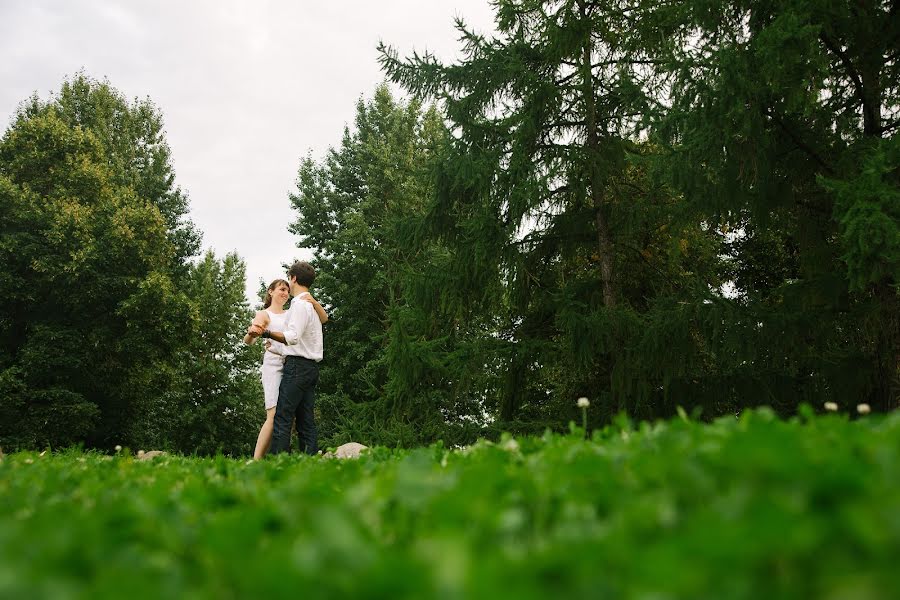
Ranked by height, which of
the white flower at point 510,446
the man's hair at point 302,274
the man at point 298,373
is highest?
the man's hair at point 302,274

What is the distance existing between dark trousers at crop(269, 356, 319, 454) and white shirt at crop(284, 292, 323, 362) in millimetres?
82

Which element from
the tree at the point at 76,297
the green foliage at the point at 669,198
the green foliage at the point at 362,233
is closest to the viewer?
the green foliage at the point at 669,198

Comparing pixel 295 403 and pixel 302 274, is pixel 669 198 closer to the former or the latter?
pixel 302 274

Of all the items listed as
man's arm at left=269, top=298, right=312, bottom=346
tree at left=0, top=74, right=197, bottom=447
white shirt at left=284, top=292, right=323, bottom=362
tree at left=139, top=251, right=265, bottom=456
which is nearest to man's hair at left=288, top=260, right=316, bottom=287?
white shirt at left=284, top=292, right=323, bottom=362

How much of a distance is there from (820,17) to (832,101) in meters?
1.81

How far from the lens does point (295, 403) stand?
22.6 ft

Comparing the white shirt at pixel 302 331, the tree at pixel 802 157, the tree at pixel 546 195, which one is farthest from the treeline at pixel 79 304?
the tree at pixel 802 157

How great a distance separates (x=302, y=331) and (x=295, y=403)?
2.33 feet

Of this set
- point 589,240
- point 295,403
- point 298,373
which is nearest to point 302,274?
point 298,373

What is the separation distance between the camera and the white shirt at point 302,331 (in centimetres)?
681

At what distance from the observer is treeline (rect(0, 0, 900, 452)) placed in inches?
342

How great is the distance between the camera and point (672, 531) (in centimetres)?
96

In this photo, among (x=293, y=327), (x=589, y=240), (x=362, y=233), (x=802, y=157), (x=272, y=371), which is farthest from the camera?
(x=362, y=233)

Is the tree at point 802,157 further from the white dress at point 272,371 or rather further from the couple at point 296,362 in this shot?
the white dress at point 272,371
